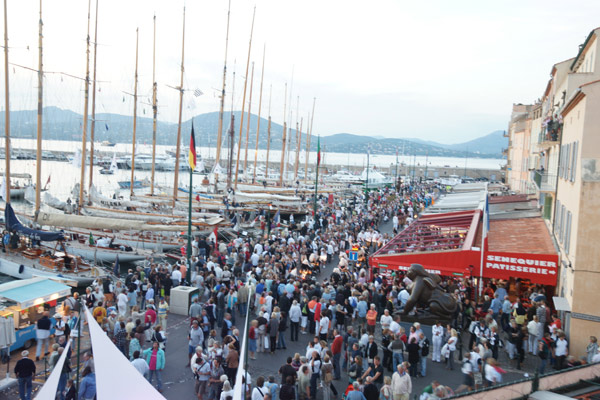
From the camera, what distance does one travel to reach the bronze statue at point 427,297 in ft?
50.1

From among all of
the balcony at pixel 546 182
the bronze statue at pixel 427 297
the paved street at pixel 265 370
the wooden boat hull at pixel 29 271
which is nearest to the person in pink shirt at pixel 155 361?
the paved street at pixel 265 370

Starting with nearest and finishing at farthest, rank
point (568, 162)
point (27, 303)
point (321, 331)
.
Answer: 1. point (27, 303)
2. point (321, 331)
3. point (568, 162)

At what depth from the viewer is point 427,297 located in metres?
15.4

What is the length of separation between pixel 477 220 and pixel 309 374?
15.5m

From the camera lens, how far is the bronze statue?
602 inches

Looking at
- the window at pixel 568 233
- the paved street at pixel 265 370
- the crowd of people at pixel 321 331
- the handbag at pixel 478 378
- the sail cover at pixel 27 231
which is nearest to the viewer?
the handbag at pixel 478 378

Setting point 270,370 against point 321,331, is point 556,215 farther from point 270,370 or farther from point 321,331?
point 270,370

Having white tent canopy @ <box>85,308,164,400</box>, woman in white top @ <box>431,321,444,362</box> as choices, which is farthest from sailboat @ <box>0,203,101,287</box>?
woman in white top @ <box>431,321,444,362</box>

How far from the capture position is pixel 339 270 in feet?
66.9

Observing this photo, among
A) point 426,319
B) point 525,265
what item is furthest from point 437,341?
point 525,265

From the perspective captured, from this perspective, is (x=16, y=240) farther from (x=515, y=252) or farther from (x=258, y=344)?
(x=515, y=252)

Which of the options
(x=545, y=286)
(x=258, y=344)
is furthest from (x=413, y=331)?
(x=545, y=286)

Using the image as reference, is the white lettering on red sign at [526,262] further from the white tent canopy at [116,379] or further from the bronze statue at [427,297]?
the white tent canopy at [116,379]

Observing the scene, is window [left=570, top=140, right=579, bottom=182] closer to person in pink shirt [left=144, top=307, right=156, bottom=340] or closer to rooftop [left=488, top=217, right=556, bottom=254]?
rooftop [left=488, top=217, right=556, bottom=254]
